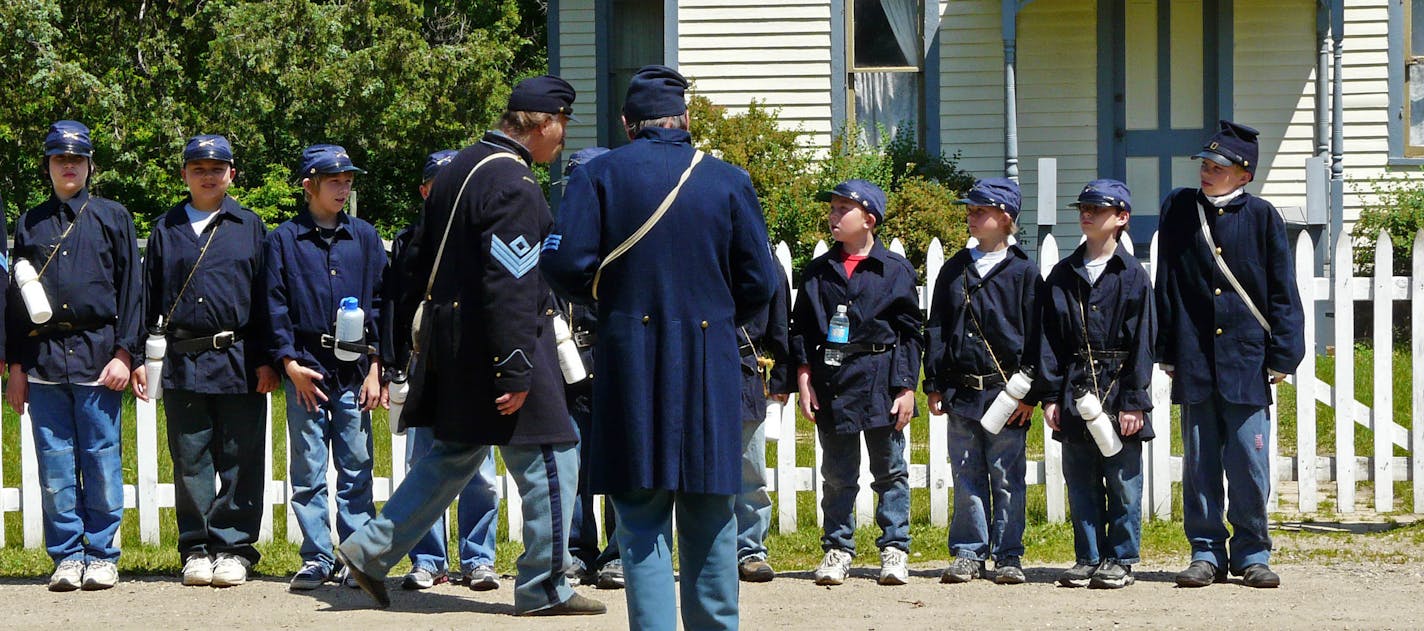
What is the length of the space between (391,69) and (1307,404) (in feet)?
46.5

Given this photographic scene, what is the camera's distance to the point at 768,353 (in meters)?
7.63

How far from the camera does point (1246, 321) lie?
7125 millimetres

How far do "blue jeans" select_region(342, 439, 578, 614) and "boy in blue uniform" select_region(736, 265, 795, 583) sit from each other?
1.03 metres

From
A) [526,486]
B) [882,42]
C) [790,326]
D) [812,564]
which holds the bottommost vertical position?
[812,564]

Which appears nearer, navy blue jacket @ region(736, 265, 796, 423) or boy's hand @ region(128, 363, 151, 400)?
navy blue jacket @ region(736, 265, 796, 423)

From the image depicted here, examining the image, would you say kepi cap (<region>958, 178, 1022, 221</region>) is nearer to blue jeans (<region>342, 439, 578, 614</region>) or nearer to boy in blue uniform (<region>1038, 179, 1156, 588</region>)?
boy in blue uniform (<region>1038, 179, 1156, 588</region>)

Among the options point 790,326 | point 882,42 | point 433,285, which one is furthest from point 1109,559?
point 882,42

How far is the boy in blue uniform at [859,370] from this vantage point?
736 centimetres

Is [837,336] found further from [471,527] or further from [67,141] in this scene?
[67,141]

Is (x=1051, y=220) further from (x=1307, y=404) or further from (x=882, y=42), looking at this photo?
(x=1307, y=404)

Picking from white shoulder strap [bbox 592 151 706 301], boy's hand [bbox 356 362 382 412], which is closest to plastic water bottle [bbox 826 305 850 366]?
boy's hand [bbox 356 362 382 412]

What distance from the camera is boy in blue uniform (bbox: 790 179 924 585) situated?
7.36 m

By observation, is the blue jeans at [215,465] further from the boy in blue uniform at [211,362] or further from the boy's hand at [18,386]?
the boy's hand at [18,386]

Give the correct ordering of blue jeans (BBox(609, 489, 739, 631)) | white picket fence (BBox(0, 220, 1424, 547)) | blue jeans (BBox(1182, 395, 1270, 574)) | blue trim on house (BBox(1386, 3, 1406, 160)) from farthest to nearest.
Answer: blue trim on house (BBox(1386, 3, 1406, 160)) < white picket fence (BBox(0, 220, 1424, 547)) < blue jeans (BBox(1182, 395, 1270, 574)) < blue jeans (BBox(609, 489, 739, 631))
